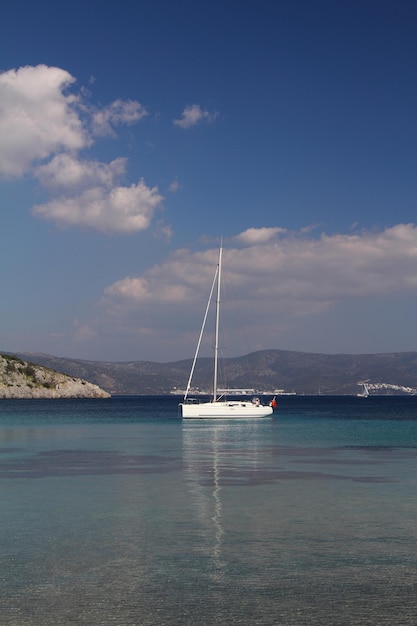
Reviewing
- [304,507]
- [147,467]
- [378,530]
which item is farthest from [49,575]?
[147,467]

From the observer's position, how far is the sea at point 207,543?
15070mm

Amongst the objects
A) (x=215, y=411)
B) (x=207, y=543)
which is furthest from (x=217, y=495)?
(x=215, y=411)

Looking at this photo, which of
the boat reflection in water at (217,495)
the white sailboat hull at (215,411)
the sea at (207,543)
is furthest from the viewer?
the white sailboat hull at (215,411)

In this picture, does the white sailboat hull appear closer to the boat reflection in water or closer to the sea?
the boat reflection in water

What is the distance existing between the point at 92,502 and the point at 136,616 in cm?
1597

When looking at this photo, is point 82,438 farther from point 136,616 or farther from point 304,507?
point 136,616

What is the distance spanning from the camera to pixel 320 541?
22.1 m

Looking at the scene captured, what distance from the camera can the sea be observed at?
1507 centimetres

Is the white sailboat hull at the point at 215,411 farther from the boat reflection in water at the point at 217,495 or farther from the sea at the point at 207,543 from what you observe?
the sea at the point at 207,543

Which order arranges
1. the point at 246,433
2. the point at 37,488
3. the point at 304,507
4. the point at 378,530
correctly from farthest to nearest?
the point at 246,433 < the point at 37,488 < the point at 304,507 < the point at 378,530

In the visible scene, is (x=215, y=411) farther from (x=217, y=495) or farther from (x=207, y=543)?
(x=207, y=543)

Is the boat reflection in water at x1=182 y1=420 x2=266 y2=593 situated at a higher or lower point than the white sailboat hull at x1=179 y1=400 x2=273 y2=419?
lower

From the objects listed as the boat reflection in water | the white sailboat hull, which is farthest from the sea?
the white sailboat hull

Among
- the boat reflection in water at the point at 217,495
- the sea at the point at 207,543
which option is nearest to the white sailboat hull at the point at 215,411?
the boat reflection in water at the point at 217,495
